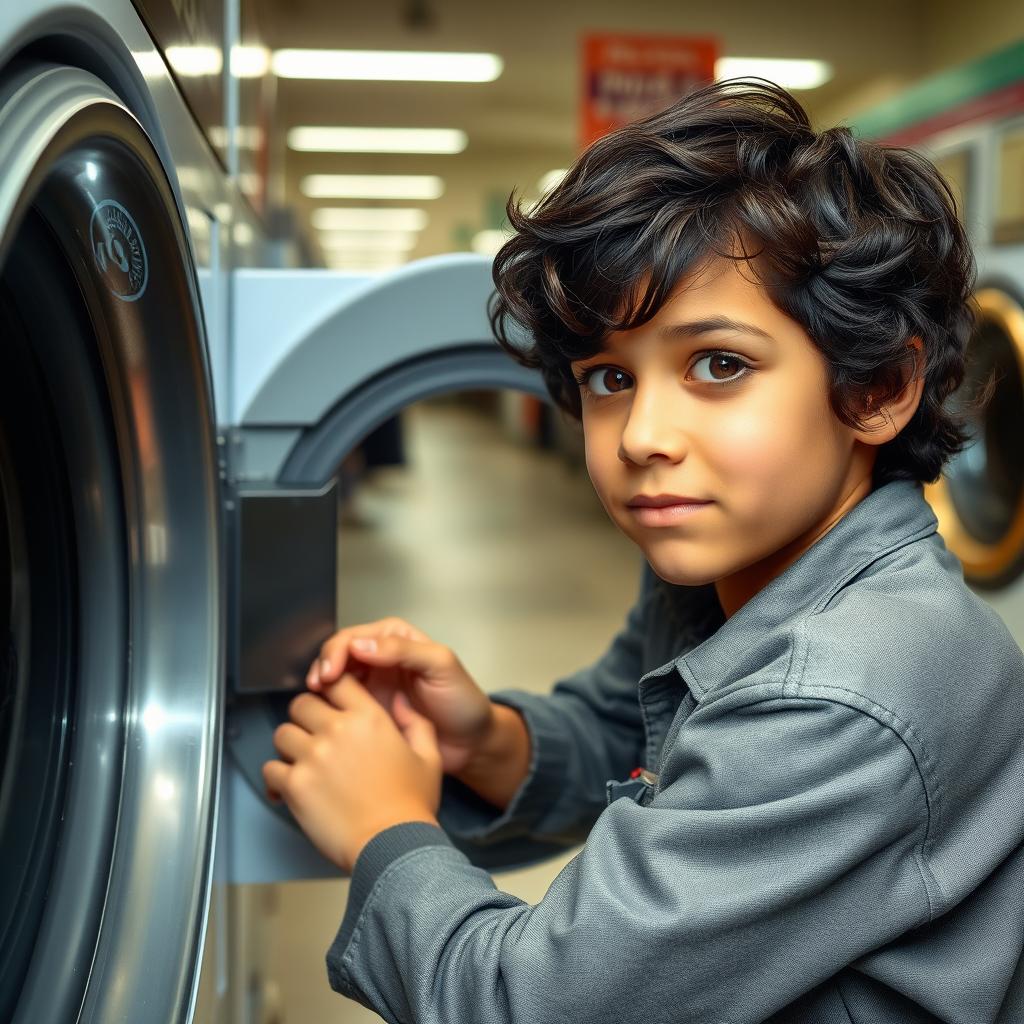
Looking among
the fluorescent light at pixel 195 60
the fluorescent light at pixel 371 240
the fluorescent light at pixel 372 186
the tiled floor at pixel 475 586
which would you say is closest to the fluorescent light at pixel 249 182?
the fluorescent light at pixel 195 60

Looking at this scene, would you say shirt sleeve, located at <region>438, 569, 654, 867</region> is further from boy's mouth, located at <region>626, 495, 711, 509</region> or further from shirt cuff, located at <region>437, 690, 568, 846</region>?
boy's mouth, located at <region>626, 495, 711, 509</region>

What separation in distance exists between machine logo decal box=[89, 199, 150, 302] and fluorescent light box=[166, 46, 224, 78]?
0.12m

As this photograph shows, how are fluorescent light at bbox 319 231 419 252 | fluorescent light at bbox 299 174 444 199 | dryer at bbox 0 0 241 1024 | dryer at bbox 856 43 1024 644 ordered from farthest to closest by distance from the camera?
fluorescent light at bbox 319 231 419 252 → fluorescent light at bbox 299 174 444 199 → dryer at bbox 856 43 1024 644 → dryer at bbox 0 0 241 1024

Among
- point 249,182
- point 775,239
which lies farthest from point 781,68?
point 775,239

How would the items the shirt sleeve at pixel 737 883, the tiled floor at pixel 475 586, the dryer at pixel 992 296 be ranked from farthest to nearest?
the dryer at pixel 992 296, the tiled floor at pixel 475 586, the shirt sleeve at pixel 737 883

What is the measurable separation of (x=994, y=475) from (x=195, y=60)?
2.50 meters

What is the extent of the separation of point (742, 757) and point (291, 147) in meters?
8.19

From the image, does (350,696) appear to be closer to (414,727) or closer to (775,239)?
(414,727)

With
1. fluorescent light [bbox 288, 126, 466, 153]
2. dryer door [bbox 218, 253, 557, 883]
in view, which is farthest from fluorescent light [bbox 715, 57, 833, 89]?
dryer door [bbox 218, 253, 557, 883]

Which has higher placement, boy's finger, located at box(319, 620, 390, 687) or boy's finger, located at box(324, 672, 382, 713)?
boy's finger, located at box(319, 620, 390, 687)

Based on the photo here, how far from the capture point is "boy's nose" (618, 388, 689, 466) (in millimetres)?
626

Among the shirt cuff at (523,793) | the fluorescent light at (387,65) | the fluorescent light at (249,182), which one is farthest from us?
the fluorescent light at (387,65)

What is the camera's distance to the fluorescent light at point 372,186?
9328 mm

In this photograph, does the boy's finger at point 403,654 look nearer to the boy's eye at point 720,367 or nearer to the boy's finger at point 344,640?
the boy's finger at point 344,640
